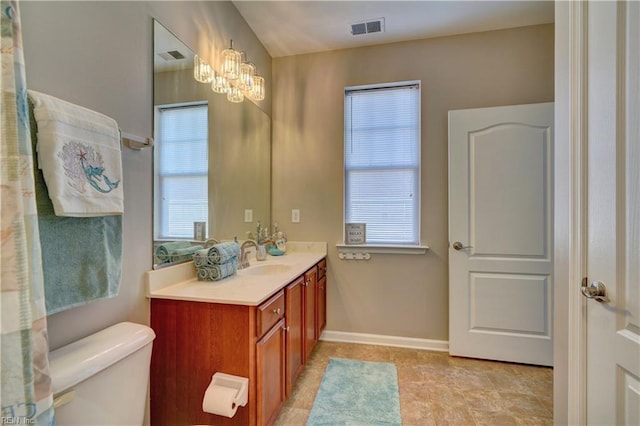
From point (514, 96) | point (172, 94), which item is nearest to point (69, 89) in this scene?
point (172, 94)

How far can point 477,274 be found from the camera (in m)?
2.33

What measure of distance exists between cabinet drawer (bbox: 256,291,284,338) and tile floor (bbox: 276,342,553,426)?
64cm

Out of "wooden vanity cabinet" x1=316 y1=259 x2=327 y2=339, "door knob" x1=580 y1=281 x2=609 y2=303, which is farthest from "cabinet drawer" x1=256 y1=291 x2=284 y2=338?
"door knob" x1=580 y1=281 x2=609 y2=303

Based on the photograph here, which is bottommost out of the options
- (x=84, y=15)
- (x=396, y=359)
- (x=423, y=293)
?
(x=396, y=359)

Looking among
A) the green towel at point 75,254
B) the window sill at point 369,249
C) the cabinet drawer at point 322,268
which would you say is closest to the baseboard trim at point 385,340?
the cabinet drawer at point 322,268

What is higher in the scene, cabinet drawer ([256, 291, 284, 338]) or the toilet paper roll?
cabinet drawer ([256, 291, 284, 338])

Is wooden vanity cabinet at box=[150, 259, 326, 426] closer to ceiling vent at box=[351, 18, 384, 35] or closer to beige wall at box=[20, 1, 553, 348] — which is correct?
beige wall at box=[20, 1, 553, 348]

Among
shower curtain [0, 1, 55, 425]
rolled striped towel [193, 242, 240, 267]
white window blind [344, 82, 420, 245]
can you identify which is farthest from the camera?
white window blind [344, 82, 420, 245]

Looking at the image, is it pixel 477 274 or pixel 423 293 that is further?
pixel 423 293

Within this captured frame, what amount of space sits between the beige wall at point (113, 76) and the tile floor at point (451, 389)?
3.67ft

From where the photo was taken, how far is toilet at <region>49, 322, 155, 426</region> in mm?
840

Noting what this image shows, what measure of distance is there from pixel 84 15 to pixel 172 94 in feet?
1.53

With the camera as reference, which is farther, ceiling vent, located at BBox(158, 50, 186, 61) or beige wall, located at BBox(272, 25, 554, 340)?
beige wall, located at BBox(272, 25, 554, 340)

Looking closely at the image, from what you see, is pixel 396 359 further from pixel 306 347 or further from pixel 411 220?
pixel 411 220
